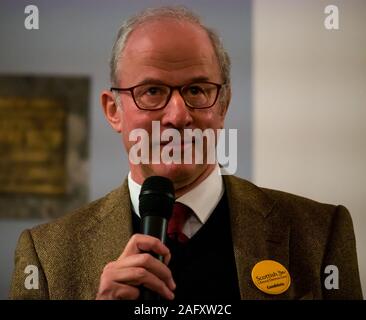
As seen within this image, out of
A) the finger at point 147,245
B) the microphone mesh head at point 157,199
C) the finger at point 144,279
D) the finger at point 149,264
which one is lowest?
the finger at point 144,279

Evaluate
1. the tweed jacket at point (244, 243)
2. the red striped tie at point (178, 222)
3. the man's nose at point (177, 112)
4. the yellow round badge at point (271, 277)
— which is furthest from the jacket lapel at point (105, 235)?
the yellow round badge at point (271, 277)

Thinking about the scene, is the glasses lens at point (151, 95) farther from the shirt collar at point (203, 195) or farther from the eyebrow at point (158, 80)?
the shirt collar at point (203, 195)

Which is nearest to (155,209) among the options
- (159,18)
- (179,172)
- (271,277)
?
(179,172)

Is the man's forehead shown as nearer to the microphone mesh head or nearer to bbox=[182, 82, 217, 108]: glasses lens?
bbox=[182, 82, 217, 108]: glasses lens

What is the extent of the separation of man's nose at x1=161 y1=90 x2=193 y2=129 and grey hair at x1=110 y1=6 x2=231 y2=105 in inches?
5.1

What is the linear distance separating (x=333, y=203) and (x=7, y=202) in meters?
0.87

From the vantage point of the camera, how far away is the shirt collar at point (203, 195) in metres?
1.64

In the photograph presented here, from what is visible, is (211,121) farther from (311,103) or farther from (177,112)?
(311,103)

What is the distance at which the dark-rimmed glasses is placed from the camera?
5.16ft

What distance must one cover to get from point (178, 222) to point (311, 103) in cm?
48

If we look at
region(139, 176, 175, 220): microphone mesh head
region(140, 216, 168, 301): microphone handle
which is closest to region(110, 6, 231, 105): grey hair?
region(139, 176, 175, 220): microphone mesh head

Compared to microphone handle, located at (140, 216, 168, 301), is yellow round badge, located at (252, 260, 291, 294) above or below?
below

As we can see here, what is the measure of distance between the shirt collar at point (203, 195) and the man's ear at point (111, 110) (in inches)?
5.4
